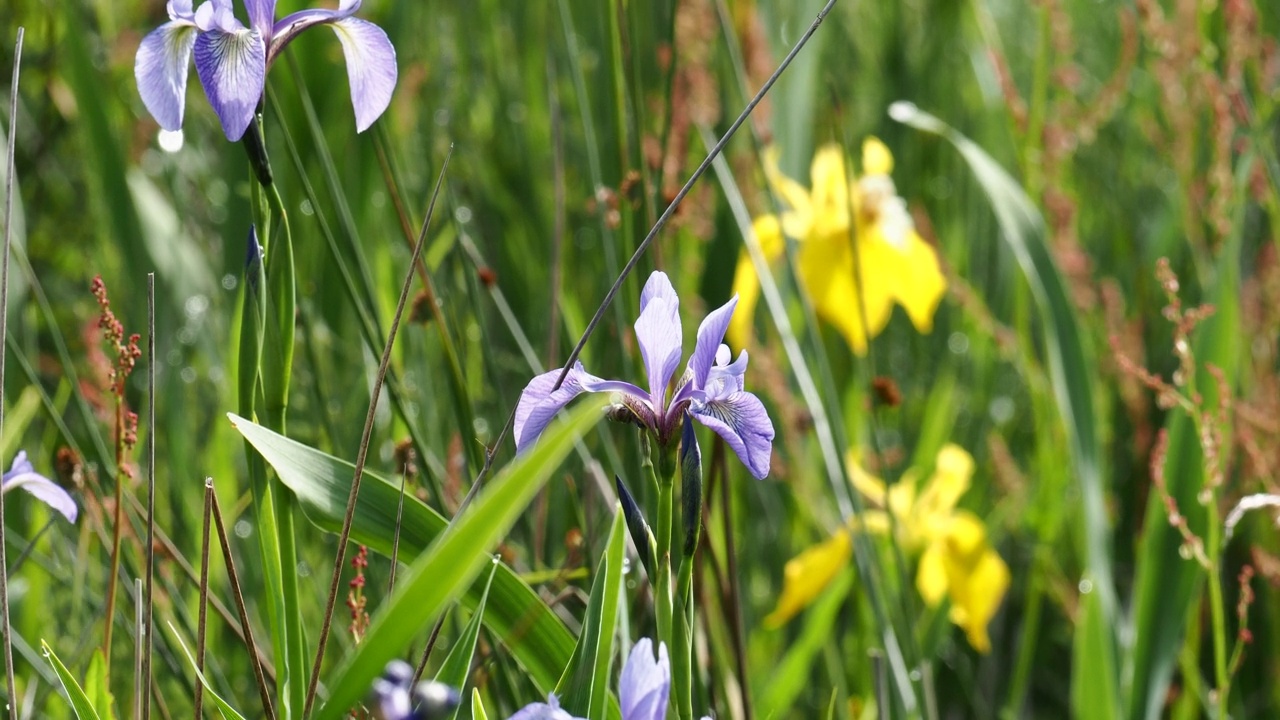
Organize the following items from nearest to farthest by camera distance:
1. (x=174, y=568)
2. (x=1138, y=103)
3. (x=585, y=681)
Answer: (x=585, y=681), (x=174, y=568), (x=1138, y=103)

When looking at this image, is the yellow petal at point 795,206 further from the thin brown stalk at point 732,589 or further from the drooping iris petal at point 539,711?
the drooping iris petal at point 539,711

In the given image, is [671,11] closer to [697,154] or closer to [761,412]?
[761,412]

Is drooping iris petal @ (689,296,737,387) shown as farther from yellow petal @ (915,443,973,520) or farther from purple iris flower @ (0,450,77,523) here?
yellow petal @ (915,443,973,520)

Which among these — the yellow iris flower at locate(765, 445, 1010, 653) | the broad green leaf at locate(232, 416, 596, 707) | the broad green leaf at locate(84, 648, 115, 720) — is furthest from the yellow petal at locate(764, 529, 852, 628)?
the broad green leaf at locate(84, 648, 115, 720)

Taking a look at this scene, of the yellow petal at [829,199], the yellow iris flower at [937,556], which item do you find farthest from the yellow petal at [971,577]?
the yellow petal at [829,199]

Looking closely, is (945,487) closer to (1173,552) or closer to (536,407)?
(1173,552)

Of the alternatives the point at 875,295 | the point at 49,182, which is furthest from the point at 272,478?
the point at 49,182

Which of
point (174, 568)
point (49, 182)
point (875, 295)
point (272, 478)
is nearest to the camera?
point (272, 478)
